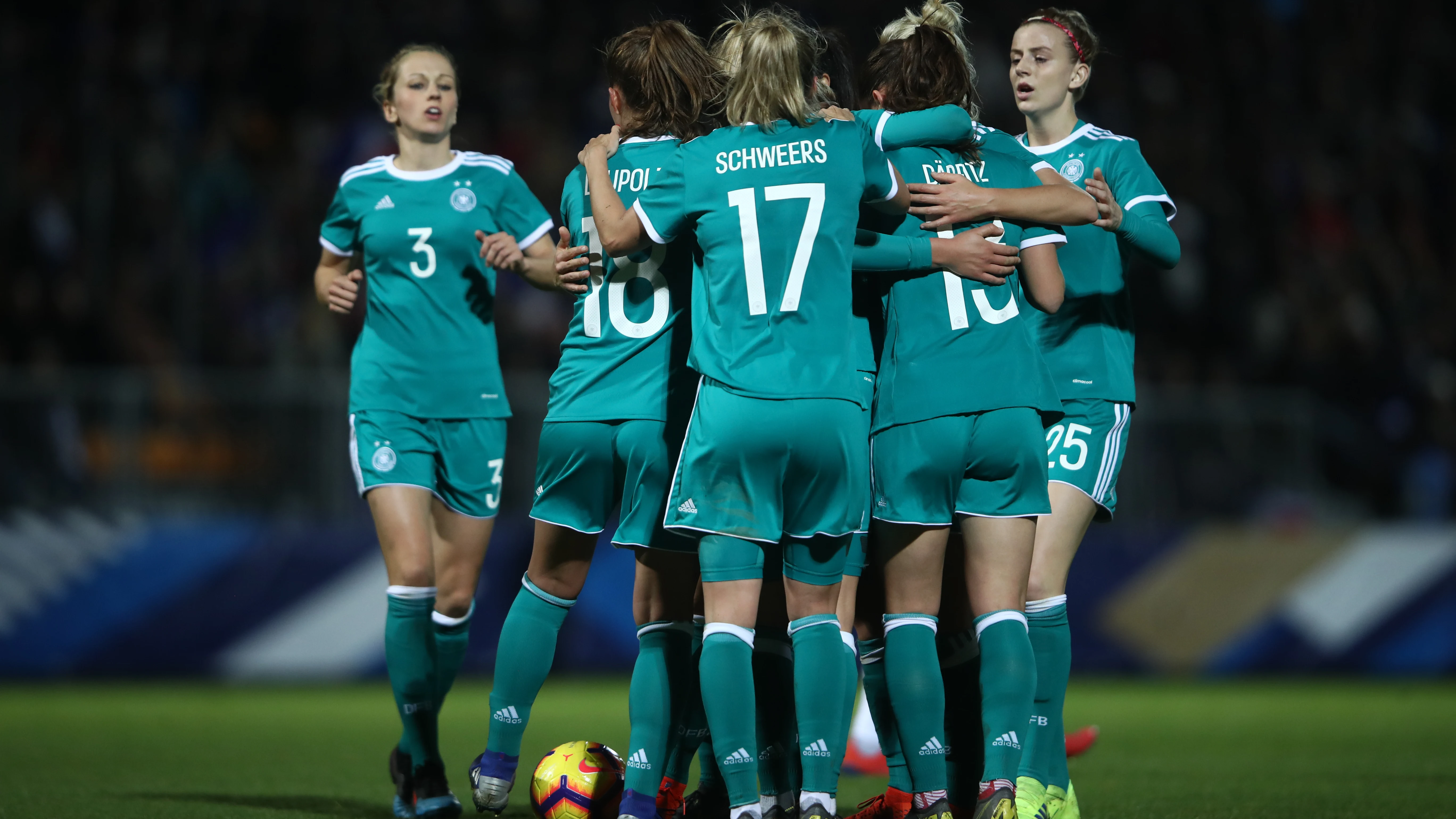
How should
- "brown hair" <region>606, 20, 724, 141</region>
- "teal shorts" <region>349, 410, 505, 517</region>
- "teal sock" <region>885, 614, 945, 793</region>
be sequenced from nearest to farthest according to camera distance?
"teal sock" <region>885, 614, 945, 793</region> < "brown hair" <region>606, 20, 724, 141</region> < "teal shorts" <region>349, 410, 505, 517</region>

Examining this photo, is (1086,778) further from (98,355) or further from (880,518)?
(98,355)

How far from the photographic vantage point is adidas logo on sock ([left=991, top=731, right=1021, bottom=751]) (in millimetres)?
4652

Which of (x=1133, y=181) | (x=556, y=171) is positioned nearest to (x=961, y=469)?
(x=1133, y=181)

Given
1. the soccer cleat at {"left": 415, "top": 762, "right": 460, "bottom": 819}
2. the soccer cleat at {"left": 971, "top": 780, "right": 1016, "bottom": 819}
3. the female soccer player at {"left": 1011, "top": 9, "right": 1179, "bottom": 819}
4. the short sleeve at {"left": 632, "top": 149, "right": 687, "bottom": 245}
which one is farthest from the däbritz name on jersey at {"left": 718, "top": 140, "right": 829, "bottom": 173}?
the soccer cleat at {"left": 415, "top": 762, "right": 460, "bottom": 819}

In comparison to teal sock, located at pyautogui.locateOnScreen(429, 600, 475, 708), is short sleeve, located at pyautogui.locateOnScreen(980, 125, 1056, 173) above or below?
above

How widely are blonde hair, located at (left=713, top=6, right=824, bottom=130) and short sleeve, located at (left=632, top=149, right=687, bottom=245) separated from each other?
22 centimetres

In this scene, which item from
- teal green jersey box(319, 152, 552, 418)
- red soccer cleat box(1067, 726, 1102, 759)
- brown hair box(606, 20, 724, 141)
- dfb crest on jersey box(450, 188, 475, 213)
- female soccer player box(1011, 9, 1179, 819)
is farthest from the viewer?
red soccer cleat box(1067, 726, 1102, 759)

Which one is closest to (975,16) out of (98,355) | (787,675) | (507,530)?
(507,530)

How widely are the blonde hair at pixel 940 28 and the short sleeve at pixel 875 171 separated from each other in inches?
15.9

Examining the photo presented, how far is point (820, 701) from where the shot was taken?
4.44 meters

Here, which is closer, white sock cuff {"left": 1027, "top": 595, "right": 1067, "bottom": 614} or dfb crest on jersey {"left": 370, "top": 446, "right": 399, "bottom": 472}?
white sock cuff {"left": 1027, "top": 595, "right": 1067, "bottom": 614}

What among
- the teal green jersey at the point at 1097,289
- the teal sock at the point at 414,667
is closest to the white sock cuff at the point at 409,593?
the teal sock at the point at 414,667

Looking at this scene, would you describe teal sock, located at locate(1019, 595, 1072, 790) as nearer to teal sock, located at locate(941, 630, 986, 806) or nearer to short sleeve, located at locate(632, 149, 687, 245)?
teal sock, located at locate(941, 630, 986, 806)

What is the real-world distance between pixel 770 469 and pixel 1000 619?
0.88m
